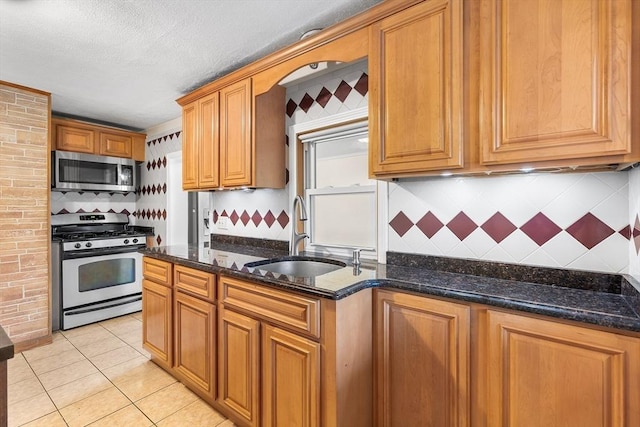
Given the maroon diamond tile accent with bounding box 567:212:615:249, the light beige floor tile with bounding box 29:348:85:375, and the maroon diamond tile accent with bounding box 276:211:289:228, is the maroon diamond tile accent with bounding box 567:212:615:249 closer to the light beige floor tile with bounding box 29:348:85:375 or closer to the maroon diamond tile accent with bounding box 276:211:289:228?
the maroon diamond tile accent with bounding box 276:211:289:228

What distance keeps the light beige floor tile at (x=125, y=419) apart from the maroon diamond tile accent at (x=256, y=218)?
1.46 meters

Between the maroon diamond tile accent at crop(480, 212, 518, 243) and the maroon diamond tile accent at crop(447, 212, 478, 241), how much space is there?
6cm

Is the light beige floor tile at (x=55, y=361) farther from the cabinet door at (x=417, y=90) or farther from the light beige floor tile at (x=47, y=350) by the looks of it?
the cabinet door at (x=417, y=90)

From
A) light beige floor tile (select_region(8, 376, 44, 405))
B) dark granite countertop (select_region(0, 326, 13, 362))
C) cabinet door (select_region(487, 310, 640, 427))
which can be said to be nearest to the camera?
dark granite countertop (select_region(0, 326, 13, 362))

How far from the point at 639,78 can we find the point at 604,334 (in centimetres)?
83

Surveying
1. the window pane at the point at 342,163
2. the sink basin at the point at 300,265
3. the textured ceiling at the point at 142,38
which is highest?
the textured ceiling at the point at 142,38

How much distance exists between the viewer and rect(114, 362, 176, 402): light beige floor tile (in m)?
2.09

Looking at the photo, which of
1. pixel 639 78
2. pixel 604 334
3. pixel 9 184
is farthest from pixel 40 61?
pixel 604 334

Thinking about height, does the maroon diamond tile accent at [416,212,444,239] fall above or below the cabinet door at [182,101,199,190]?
below

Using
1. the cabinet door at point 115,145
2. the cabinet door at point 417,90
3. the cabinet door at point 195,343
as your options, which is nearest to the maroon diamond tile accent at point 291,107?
the cabinet door at point 417,90

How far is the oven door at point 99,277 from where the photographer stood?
317 cm

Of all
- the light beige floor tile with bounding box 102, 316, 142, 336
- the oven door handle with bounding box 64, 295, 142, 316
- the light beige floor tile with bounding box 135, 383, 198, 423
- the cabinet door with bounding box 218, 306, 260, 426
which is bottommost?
the light beige floor tile with bounding box 135, 383, 198, 423

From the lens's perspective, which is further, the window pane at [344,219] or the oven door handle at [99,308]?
the oven door handle at [99,308]

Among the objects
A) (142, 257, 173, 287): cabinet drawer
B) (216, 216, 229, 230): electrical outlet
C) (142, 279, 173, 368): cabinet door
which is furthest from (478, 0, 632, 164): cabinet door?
(216, 216, 229, 230): electrical outlet
